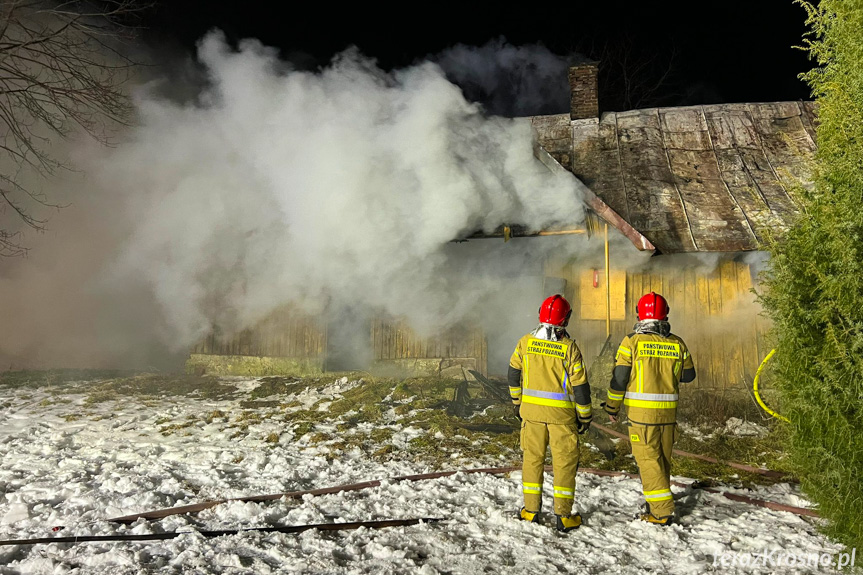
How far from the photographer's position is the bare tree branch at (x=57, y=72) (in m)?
8.30

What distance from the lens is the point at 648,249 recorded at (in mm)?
9273

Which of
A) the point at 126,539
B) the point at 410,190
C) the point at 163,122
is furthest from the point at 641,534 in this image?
the point at 163,122

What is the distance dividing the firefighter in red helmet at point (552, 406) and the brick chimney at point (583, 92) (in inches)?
389

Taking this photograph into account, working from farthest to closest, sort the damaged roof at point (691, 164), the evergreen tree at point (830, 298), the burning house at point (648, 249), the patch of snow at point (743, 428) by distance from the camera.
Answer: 1. the burning house at point (648, 249)
2. the damaged roof at point (691, 164)
3. the patch of snow at point (743, 428)
4. the evergreen tree at point (830, 298)

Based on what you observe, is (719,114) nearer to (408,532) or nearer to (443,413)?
(443,413)

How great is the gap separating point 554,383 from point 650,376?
874 millimetres

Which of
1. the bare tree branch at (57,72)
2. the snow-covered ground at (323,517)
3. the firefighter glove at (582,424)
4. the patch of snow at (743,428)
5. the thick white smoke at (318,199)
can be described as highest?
the bare tree branch at (57,72)

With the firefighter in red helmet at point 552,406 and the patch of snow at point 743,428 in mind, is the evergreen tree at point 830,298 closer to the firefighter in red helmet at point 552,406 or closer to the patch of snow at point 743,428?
the firefighter in red helmet at point 552,406

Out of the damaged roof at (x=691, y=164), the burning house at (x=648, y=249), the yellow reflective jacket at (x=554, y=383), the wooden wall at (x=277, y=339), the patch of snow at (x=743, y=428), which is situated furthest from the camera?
the wooden wall at (x=277, y=339)

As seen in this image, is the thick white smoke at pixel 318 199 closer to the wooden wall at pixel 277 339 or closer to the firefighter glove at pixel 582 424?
the wooden wall at pixel 277 339

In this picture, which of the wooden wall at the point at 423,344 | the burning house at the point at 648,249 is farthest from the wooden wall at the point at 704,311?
the wooden wall at the point at 423,344

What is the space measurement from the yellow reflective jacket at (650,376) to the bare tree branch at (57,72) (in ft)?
30.0

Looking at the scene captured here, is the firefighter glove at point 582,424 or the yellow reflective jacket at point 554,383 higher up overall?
the yellow reflective jacket at point 554,383

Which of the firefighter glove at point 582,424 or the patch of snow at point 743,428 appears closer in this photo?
the firefighter glove at point 582,424
